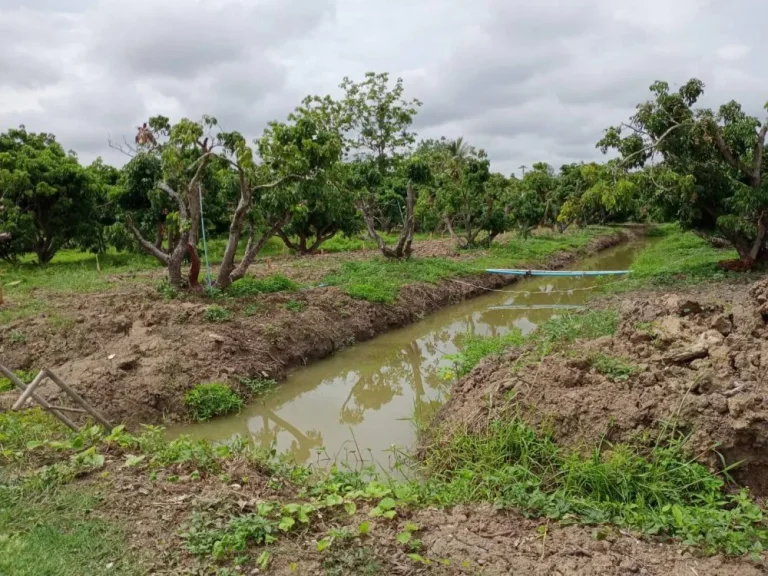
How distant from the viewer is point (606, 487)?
4664mm

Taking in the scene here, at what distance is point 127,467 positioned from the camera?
488 cm

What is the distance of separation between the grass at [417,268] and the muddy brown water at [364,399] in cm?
126

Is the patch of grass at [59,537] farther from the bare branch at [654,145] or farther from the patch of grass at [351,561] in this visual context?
the bare branch at [654,145]

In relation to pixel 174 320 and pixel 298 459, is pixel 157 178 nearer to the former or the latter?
pixel 174 320

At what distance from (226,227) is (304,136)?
1193 cm

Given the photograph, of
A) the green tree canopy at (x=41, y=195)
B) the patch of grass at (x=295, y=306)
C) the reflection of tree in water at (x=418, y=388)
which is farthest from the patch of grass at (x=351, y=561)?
the green tree canopy at (x=41, y=195)

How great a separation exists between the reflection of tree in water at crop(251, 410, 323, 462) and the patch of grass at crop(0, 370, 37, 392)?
3455mm

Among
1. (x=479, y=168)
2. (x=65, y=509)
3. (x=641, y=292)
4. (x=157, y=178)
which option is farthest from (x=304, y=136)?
(x=479, y=168)

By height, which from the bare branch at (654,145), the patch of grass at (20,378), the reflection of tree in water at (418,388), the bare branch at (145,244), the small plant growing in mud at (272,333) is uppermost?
the bare branch at (654,145)

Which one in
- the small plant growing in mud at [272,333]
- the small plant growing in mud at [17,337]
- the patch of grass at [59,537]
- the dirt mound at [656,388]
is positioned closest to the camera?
the patch of grass at [59,537]

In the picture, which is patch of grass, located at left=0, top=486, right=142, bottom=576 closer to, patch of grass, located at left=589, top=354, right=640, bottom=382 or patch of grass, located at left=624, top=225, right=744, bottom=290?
patch of grass, located at left=589, top=354, right=640, bottom=382

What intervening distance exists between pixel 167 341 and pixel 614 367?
6806mm

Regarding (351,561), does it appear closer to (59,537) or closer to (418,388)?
(59,537)

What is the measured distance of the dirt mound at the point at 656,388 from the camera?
4.79 metres
